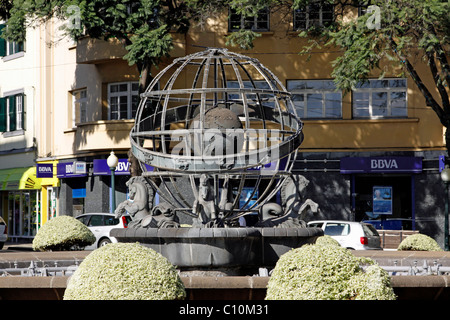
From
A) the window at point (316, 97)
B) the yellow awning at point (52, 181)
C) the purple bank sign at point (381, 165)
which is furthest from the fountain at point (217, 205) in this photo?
the yellow awning at point (52, 181)

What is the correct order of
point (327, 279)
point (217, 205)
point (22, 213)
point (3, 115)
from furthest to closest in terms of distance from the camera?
point (3, 115) → point (22, 213) → point (217, 205) → point (327, 279)

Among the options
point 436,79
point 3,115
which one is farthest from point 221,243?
point 3,115

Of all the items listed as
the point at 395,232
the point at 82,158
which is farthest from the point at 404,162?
the point at 82,158

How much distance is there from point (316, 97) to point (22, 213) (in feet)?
55.7

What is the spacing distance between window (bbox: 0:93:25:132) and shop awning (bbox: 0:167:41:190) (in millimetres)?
2010

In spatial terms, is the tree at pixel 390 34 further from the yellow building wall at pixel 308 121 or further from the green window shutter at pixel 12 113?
the green window shutter at pixel 12 113

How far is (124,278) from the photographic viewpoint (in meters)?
9.37

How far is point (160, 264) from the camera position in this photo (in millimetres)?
9664

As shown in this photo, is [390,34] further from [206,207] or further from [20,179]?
[20,179]

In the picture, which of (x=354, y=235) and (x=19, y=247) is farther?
(x=19, y=247)

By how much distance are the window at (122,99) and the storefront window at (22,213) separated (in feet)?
30.4

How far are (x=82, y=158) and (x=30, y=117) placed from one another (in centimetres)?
589

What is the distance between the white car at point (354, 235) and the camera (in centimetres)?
2664
